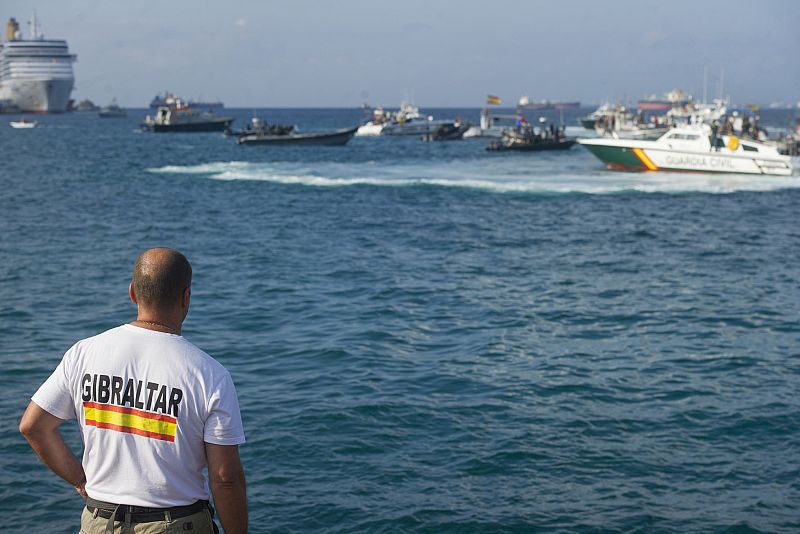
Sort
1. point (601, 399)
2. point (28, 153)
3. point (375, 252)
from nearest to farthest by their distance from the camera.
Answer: point (601, 399), point (375, 252), point (28, 153)

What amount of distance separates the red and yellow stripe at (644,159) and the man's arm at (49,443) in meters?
42.8

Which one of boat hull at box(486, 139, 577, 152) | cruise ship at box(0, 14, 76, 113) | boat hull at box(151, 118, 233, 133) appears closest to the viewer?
boat hull at box(486, 139, 577, 152)

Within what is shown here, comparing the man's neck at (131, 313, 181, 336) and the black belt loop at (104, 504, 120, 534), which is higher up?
the man's neck at (131, 313, 181, 336)

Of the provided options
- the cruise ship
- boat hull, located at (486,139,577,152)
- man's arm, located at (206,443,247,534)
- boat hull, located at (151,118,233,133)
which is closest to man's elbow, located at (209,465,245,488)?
man's arm, located at (206,443,247,534)

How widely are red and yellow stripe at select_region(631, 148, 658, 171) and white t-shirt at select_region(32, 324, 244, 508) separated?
141ft

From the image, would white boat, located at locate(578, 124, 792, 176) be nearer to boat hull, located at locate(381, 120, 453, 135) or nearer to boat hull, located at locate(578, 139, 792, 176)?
boat hull, located at locate(578, 139, 792, 176)

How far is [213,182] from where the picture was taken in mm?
44031

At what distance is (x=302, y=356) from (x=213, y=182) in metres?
31.9

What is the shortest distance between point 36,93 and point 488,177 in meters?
166

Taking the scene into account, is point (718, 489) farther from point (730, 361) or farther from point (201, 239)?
point (201, 239)

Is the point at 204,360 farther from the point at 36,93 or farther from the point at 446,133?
the point at 36,93

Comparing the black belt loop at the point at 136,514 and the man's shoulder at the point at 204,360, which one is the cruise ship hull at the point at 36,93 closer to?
the black belt loop at the point at 136,514

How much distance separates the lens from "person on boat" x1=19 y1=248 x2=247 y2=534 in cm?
354

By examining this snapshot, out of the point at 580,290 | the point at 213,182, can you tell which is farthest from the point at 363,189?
the point at 580,290
